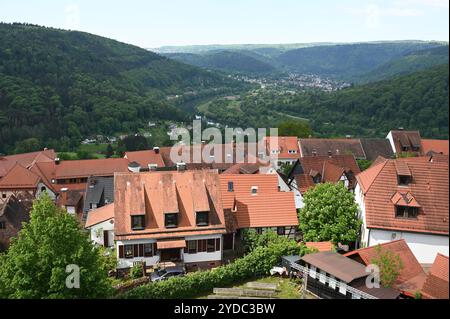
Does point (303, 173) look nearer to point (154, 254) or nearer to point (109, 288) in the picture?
point (154, 254)

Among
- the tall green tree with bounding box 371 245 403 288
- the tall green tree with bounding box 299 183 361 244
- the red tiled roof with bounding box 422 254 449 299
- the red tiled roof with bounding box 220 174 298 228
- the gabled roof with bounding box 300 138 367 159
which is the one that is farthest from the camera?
the gabled roof with bounding box 300 138 367 159

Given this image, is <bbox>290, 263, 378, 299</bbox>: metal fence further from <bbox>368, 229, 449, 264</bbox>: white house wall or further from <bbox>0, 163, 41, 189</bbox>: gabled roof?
<bbox>0, 163, 41, 189</bbox>: gabled roof

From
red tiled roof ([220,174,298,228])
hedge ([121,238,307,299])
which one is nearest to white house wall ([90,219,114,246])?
red tiled roof ([220,174,298,228])

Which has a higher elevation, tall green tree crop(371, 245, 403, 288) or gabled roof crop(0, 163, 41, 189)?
tall green tree crop(371, 245, 403, 288)

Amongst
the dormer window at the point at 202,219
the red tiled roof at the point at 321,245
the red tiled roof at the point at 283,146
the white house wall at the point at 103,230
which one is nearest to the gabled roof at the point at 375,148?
the red tiled roof at the point at 283,146

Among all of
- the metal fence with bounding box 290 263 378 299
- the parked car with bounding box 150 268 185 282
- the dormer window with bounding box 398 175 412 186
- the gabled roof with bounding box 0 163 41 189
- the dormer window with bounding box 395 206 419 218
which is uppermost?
the dormer window with bounding box 398 175 412 186
